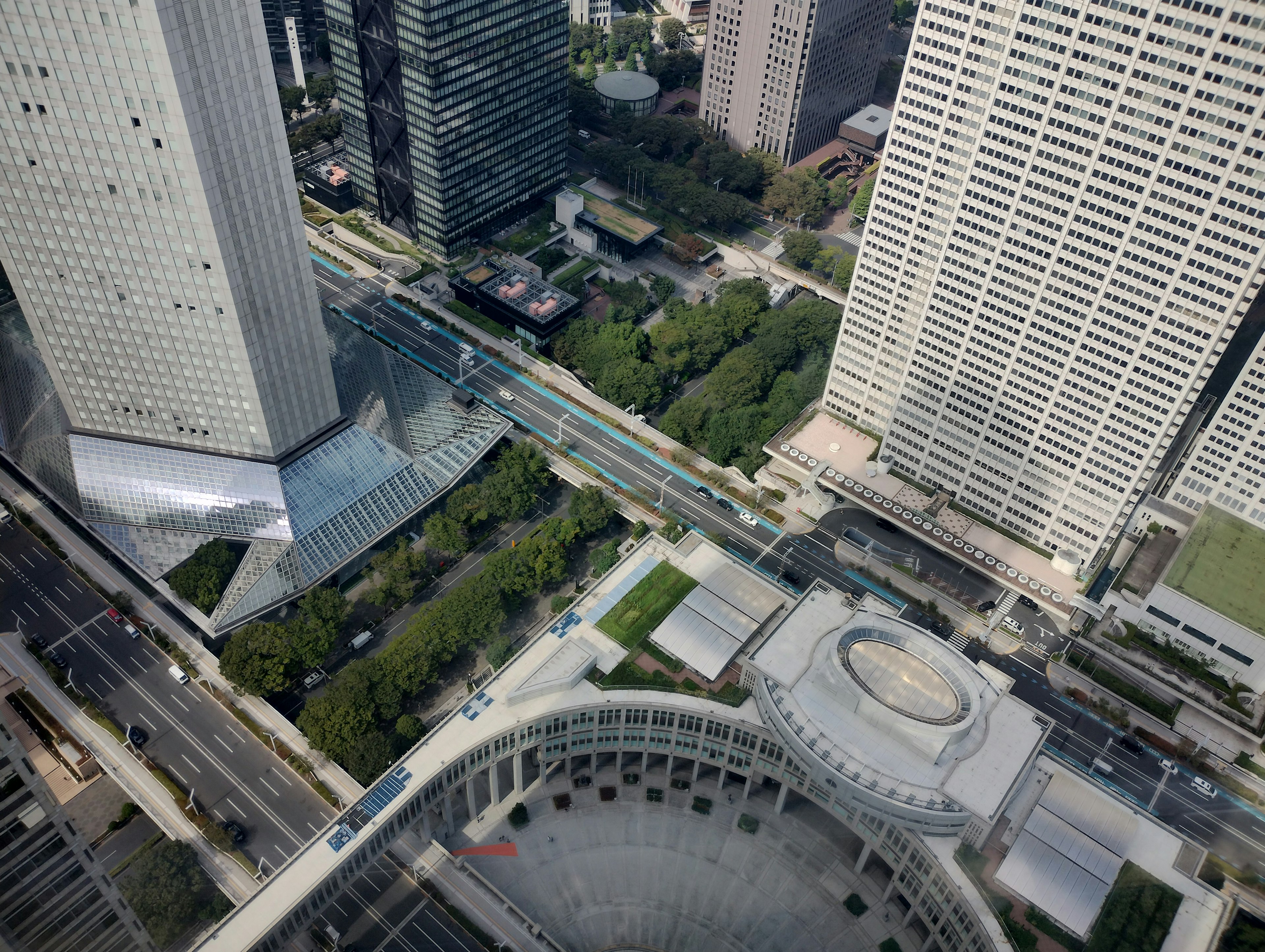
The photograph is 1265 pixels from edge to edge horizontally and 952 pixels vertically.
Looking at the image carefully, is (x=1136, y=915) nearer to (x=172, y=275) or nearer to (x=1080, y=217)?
(x=1080, y=217)

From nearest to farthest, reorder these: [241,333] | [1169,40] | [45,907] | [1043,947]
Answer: [45,907]
[1043,947]
[1169,40]
[241,333]

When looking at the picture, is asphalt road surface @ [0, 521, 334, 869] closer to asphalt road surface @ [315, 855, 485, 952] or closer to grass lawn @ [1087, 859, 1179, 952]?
asphalt road surface @ [315, 855, 485, 952]

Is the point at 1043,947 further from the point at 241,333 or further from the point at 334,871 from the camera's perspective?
the point at 241,333

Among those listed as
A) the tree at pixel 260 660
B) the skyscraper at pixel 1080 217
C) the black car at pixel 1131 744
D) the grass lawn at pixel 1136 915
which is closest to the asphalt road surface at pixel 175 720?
the tree at pixel 260 660

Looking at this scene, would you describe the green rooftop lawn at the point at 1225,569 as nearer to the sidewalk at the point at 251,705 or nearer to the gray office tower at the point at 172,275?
the sidewalk at the point at 251,705

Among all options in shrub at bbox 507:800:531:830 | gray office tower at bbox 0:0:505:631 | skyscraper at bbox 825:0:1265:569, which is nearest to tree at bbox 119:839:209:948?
gray office tower at bbox 0:0:505:631

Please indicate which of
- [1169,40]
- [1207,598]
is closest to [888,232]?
[1169,40]
